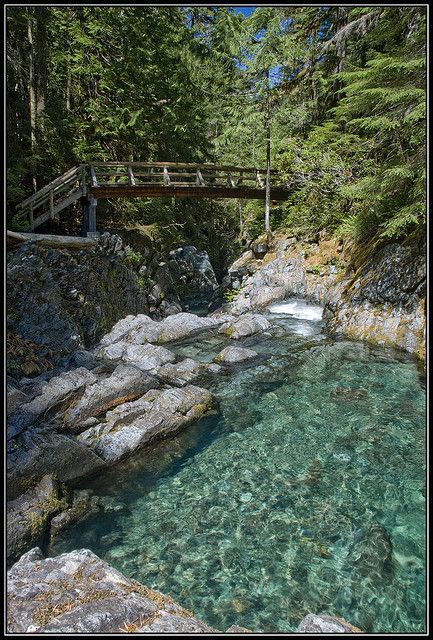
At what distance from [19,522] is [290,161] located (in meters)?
18.0

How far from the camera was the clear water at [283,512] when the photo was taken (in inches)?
138

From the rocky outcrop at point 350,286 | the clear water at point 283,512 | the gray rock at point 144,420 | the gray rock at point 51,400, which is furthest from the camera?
the rocky outcrop at point 350,286

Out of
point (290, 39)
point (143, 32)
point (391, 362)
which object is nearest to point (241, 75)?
point (290, 39)

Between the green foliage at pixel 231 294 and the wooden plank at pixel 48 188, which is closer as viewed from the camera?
the wooden plank at pixel 48 188

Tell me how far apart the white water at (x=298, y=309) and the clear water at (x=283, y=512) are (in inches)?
228

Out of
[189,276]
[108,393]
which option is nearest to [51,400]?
[108,393]

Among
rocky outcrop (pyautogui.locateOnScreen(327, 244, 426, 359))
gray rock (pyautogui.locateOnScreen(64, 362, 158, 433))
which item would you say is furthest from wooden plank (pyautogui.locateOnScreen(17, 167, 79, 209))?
rocky outcrop (pyautogui.locateOnScreen(327, 244, 426, 359))

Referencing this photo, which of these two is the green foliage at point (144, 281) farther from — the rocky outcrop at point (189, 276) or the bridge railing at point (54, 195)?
the bridge railing at point (54, 195)

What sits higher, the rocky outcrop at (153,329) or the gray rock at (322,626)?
the rocky outcrop at (153,329)

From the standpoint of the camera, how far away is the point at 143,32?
1942cm

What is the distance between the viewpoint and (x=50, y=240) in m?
12.0

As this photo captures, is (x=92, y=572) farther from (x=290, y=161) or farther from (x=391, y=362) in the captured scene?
(x=290, y=161)

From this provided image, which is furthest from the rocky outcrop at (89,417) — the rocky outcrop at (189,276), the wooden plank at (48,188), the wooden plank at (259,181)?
the wooden plank at (259,181)

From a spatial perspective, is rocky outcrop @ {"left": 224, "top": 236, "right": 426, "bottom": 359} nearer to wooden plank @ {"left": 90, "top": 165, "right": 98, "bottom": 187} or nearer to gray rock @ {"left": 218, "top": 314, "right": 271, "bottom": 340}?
gray rock @ {"left": 218, "top": 314, "right": 271, "bottom": 340}
